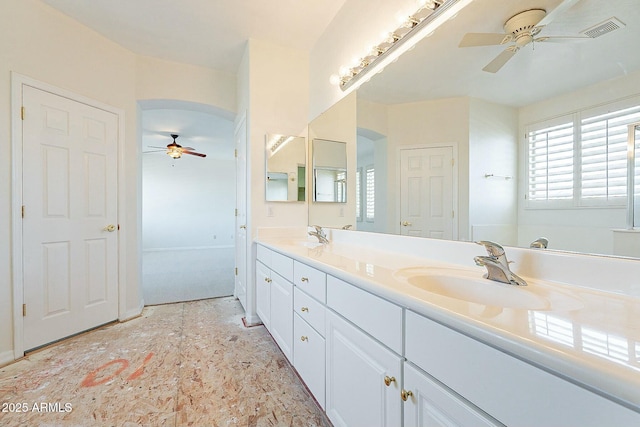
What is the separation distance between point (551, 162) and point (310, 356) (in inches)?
51.4

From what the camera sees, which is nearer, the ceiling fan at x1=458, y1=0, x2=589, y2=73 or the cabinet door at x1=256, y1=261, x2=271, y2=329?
the ceiling fan at x1=458, y1=0, x2=589, y2=73

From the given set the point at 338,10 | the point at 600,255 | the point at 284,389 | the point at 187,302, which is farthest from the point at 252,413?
the point at 338,10

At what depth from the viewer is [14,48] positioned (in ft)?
6.20

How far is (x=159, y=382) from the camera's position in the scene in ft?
5.39

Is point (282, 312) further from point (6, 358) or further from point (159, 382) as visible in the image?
point (6, 358)

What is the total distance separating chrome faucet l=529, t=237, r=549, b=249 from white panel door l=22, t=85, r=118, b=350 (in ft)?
10.1

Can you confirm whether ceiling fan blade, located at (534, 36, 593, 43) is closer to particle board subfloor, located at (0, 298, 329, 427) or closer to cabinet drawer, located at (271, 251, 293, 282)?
cabinet drawer, located at (271, 251, 293, 282)

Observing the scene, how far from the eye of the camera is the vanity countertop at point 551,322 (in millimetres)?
394

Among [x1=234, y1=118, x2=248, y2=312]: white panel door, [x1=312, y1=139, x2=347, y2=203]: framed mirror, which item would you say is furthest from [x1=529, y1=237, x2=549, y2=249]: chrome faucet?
[x1=234, y1=118, x2=248, y2=312]: white panel door

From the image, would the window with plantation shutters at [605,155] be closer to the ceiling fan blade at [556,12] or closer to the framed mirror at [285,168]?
the ceiling fan blade at [556,12]

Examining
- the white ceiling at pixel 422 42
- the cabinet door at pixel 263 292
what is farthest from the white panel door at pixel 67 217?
the cabinet door at pixel 263 292

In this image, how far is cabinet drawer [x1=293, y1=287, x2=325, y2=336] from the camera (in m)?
1.25

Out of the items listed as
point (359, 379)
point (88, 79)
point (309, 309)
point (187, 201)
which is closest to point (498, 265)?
point (359, 379)

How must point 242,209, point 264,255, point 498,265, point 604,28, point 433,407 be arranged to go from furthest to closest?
point 242,209, point 264,255, point 498,265, point 604,28, point 433,407
